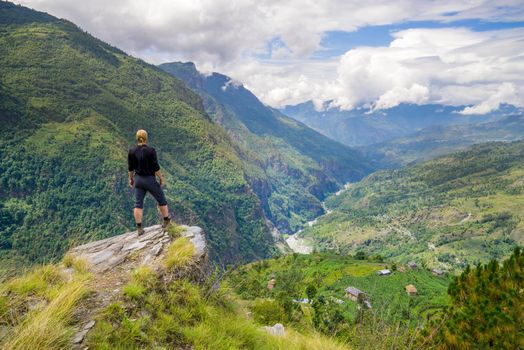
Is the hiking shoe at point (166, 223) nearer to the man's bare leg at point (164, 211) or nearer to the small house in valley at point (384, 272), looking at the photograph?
the man's bare leg at point (164, 211)

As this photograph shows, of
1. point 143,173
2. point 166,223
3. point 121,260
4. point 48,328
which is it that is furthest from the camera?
point 166,223

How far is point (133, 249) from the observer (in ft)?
29.8

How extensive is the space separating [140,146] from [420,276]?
358ft

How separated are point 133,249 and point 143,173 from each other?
242 centimetres

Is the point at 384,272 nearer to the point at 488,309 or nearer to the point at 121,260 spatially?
the point at 488,309

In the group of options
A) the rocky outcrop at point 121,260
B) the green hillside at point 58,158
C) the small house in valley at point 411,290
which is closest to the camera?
the rocky outcrop at point 121,260

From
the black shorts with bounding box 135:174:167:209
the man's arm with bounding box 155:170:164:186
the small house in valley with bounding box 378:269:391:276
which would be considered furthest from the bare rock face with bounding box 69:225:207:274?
the small house in valley with bounding box 378:269:391:276

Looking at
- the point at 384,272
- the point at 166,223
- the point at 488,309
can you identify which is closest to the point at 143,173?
the point at 166,223

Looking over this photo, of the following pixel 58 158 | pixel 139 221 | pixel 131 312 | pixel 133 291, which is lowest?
pixel 58 158

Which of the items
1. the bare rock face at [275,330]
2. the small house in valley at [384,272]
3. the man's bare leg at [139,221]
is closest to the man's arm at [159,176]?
the man's bare leg at [139,221]

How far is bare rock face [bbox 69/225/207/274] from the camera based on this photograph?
27.5 ft

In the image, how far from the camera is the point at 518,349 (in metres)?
7.59

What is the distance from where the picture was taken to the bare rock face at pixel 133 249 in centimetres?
839

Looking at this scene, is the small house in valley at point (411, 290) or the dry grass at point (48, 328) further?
the small house in valley at point (411, 290)
